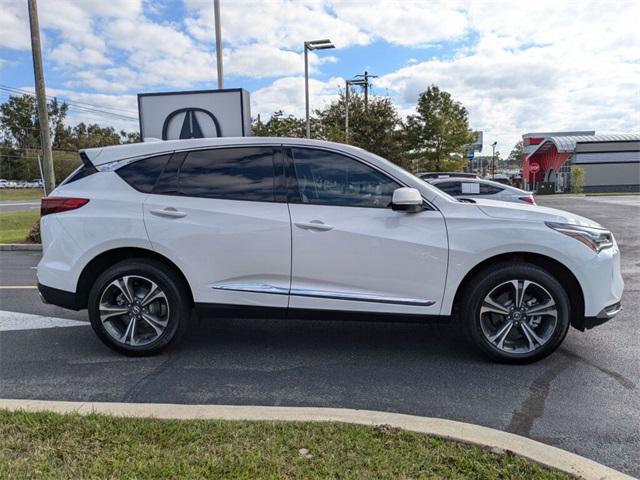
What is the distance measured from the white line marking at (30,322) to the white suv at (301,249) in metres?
1.14

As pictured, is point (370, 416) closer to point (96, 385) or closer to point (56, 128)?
point (96, 385)

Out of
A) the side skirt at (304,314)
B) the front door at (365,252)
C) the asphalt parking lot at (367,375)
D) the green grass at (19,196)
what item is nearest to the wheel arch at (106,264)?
the side skirt at (304,314)

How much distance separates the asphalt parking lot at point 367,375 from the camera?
3.22 meters

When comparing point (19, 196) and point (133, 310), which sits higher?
point (133, 310)

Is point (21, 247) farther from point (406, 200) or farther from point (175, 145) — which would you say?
point (406, 200)

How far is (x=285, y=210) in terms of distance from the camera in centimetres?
399

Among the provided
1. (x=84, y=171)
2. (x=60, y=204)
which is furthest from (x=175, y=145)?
(x=60, y=204)

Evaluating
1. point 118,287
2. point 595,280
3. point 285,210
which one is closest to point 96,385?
point 118,287

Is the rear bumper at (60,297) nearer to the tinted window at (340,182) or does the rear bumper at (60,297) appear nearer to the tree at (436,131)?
the tinted window at (340,182)

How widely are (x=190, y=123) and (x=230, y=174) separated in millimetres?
5576

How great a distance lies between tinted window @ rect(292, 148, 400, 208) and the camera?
13.1ft

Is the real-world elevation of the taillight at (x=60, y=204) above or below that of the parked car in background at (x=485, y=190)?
above

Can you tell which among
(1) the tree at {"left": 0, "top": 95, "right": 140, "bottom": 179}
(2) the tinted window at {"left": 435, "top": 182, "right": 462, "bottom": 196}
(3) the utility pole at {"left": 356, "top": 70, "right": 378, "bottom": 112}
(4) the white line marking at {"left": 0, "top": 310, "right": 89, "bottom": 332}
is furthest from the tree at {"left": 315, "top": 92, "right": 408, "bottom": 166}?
(1) the tree at {"left": 0, "top": 95, "right": 140, "bottom": 179}

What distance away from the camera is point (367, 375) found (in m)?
3.86
